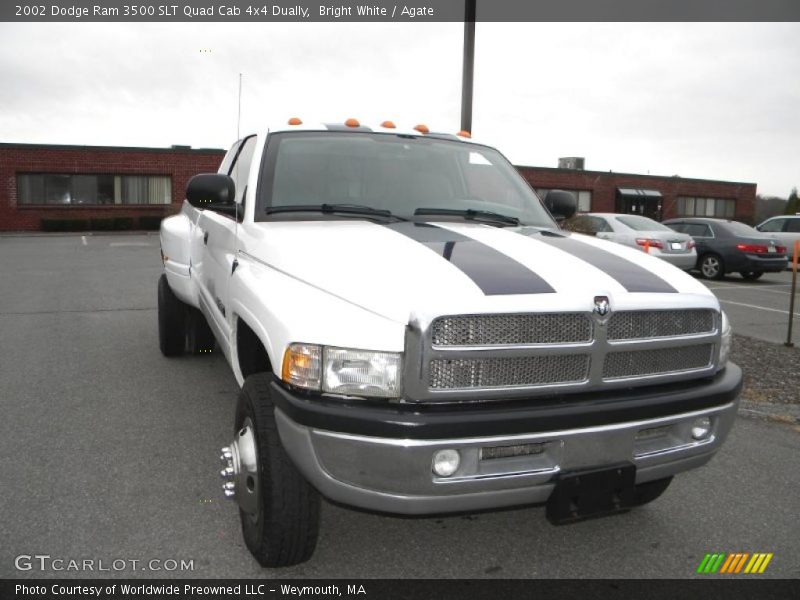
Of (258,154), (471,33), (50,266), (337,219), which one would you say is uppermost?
(471,33)

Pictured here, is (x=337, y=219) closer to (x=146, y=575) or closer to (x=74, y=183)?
(x=146, y=575)

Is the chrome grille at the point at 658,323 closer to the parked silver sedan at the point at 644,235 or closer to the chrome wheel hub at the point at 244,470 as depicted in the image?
the chrome wheel hub at the point at 244,470

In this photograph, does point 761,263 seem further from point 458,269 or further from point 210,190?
point 458,269

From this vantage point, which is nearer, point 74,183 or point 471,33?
point 471,33

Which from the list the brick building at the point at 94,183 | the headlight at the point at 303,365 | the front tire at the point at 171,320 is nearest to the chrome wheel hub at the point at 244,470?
the headlight at the point at 303,365

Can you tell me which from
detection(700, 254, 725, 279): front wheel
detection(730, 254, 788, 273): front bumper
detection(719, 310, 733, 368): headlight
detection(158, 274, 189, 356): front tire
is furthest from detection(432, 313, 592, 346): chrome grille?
detection(700, 254, 725, 279): front wheel

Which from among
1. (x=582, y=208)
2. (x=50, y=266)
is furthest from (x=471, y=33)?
(x=582, y=208)

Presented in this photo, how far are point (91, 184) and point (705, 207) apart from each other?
3213 cm

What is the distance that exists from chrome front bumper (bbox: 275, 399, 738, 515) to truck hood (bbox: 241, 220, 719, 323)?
43 centimetres

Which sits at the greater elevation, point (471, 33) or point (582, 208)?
point (471, 33)

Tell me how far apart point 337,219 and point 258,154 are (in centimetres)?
69

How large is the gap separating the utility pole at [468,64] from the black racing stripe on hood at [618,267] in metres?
6.94

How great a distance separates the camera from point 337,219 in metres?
3.37

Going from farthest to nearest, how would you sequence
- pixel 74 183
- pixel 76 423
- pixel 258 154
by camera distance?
1. pixel 74 183
2. pixel 76 423
3. pixel 258 154
